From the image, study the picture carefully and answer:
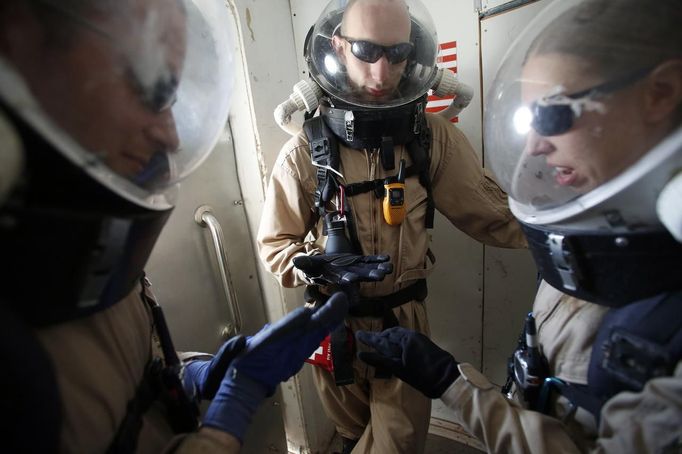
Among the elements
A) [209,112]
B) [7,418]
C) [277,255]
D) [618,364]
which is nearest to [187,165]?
[209,112]

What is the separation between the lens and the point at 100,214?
393mm

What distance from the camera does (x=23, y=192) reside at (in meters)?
0.33

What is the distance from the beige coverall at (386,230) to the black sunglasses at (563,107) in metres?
0.58

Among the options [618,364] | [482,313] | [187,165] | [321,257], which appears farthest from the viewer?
[482,313]

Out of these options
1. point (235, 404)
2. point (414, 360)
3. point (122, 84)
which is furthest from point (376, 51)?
point (235, 404)

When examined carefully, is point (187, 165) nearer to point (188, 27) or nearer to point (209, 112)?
point (209, 112)

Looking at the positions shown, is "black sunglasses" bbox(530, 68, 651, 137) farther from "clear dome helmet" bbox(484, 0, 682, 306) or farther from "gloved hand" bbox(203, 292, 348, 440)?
"gloved hand" bbox(203, 292, 348, 440)

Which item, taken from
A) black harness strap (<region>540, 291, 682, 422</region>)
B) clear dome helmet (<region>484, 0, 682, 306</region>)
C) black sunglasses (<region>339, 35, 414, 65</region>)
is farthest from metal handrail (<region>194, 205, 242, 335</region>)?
black harness strap (<region>540, 291, 682, 422</region>)

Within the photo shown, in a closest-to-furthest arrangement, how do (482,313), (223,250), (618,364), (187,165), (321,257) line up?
(618,364) → (187,165) → (321,257) → (223,250) → (482,313)

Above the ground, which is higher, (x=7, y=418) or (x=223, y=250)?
(x=7, y=418)

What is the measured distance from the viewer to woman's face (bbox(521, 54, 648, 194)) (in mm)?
513

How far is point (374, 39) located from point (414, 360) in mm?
979

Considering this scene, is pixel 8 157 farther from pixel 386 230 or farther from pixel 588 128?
pixel 386 230

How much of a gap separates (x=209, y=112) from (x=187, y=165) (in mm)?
120
